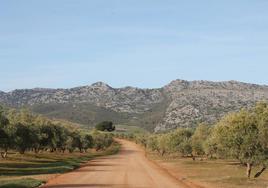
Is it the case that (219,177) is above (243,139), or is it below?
below

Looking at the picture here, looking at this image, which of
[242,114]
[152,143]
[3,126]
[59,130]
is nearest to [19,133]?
[3,126]

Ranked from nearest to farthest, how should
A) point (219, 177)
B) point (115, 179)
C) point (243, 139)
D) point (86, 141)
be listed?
point (243, 139) → point (115, 179) → point (219, 177) → point (86, 141)

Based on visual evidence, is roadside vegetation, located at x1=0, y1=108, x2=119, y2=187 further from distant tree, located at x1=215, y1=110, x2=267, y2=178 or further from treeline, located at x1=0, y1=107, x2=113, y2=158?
distant tree, located at x1=215, y1=110, x2=267, y2=178

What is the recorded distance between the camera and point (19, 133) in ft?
268

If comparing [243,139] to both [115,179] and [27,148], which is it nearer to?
[115,179]

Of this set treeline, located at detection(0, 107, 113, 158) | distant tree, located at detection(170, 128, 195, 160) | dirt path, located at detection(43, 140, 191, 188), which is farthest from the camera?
distant tree, located at detection(170, 128, 195, 160)

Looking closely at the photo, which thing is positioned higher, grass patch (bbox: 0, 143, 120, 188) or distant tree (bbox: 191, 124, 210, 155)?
distant tree (bbox: 191, 124, 210, 155)

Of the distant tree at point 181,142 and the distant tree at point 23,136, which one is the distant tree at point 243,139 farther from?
the distant tree at point 181,142

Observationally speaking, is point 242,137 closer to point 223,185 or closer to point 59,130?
point 223,185

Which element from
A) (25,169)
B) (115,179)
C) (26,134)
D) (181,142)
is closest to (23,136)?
(26,134)

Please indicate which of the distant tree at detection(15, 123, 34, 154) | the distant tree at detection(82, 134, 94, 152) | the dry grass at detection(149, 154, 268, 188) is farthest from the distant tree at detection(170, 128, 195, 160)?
the distant tree at detection(82, 134, 94, 152)

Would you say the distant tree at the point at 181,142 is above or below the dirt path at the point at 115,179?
above

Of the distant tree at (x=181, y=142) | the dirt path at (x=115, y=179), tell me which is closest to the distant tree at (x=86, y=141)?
the distant tree at (x=181, y=142)

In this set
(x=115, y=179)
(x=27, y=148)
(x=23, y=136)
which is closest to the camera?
(x=115, y=179)
